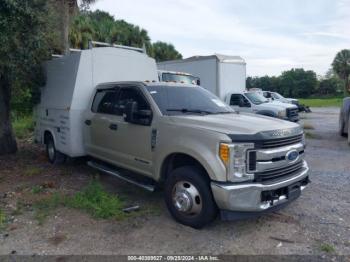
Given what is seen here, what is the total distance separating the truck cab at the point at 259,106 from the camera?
568 inches

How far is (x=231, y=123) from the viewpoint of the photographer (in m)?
4.59

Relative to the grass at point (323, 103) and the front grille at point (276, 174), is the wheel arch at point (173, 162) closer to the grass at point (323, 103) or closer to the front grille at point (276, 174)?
the front grille at point (276, 174)

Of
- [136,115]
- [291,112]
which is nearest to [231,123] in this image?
[136,115]

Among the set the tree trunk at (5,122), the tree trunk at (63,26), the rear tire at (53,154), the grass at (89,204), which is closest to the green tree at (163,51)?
the tree trunk at (63,26)

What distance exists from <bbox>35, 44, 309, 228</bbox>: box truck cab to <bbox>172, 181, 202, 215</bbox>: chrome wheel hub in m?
0.01

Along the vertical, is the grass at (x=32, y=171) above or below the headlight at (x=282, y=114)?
below

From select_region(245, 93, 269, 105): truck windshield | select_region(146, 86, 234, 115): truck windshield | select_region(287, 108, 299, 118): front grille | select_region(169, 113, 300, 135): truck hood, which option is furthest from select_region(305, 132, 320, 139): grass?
select_region(169, 113, 300, 135): truck hood

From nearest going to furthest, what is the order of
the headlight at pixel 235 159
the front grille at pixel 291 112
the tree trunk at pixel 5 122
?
the headlight at pixel 235 159 → the tree trunk at pixel 5 122 → the front grille at pixel 291 112

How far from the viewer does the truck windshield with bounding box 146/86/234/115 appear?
539 cm

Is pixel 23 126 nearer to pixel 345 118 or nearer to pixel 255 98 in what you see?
pixel 255 98

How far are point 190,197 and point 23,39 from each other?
15.7 feet

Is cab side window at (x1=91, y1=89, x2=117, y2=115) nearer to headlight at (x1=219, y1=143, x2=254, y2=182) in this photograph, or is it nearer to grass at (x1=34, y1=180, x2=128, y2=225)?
grass at (x1=34, y1=180, x2=128, y2=225)

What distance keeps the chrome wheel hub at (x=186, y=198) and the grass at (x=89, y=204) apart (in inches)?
35.0

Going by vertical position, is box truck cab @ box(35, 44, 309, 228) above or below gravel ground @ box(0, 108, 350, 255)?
above
